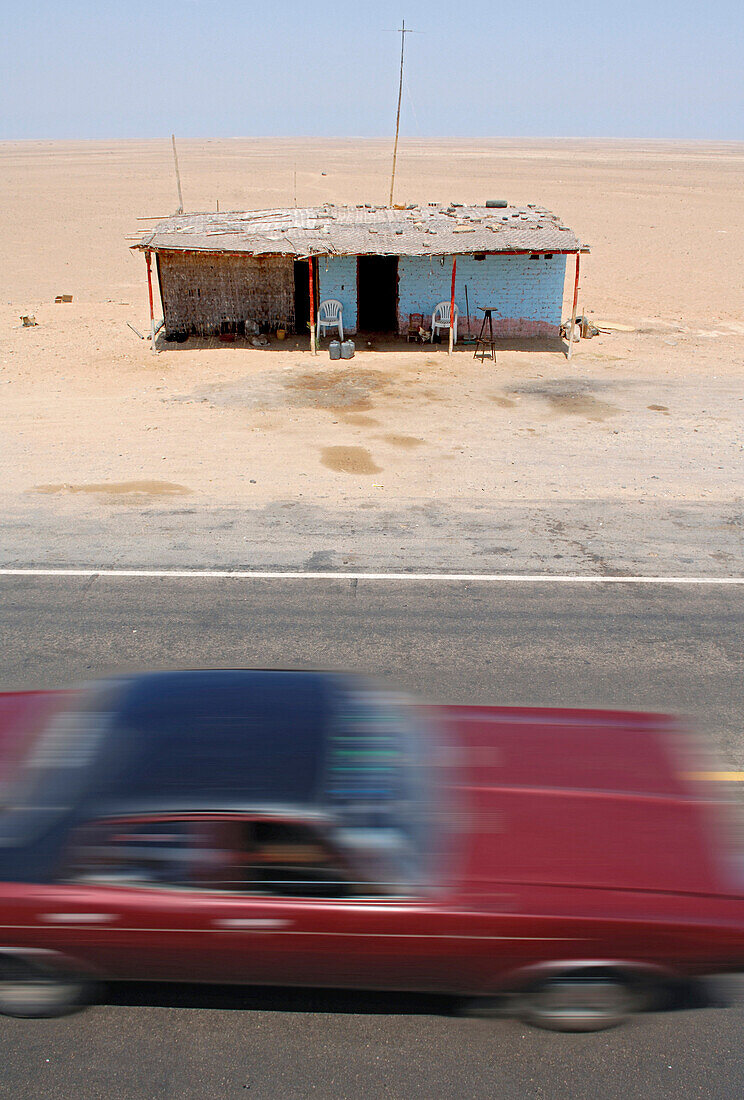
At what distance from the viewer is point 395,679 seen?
7137mm

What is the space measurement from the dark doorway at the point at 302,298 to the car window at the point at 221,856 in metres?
19.5

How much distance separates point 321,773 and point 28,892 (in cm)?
145

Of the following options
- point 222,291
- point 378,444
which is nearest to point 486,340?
point 222,291

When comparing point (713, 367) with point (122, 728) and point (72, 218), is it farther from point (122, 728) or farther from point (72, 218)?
point (72, 218)

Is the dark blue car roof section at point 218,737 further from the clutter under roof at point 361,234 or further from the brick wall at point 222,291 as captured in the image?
the brick wall at point 222,291

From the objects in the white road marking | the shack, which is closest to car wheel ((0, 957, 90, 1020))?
the white road marking

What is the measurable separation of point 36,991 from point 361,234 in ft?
61.7

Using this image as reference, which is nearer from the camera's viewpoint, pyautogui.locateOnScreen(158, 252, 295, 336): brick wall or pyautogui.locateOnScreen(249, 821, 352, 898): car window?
pyautogui.locateOnScreen(249, 821, 352, 898): car window

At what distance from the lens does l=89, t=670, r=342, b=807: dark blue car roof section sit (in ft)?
13.1

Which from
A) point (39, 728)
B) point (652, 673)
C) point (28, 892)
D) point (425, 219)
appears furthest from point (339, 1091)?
point (425, 219)

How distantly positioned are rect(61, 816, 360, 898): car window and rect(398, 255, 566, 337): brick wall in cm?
1881

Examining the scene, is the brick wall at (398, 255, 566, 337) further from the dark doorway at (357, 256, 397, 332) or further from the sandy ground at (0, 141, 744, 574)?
the dark doorway at (357, 256, 397, 332)

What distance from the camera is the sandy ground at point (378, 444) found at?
33.3 feet

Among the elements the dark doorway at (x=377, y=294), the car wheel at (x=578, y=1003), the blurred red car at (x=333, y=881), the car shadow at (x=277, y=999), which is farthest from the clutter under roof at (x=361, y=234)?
the car wheel at (x=578, y=1003)
